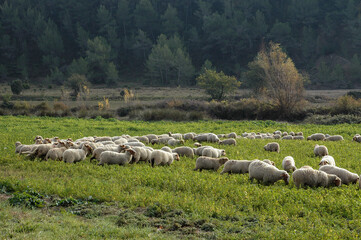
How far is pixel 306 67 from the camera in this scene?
86250mm

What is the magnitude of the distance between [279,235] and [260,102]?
24537mm

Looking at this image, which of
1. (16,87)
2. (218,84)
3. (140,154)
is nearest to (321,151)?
(140,154)

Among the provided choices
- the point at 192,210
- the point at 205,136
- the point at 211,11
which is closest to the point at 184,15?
the point at 211,11

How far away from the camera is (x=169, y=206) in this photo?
6.99 meters

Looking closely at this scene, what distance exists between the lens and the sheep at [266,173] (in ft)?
27.5

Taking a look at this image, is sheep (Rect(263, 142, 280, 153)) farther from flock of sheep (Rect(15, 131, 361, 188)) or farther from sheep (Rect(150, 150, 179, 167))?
sheep (Rect(150, 150, 179, 167))

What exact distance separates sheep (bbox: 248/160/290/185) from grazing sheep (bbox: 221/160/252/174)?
2.25 feet

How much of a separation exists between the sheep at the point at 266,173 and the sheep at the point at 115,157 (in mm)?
3726

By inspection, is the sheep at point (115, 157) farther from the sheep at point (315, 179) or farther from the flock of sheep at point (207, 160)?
the sheep at point (315, 179)

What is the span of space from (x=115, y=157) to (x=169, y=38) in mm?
88307

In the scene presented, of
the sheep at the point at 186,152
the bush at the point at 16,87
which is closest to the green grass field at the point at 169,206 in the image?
the sheep at the point at 186,152

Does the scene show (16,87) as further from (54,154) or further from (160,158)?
(160,158)

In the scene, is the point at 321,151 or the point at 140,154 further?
the point at 321,151

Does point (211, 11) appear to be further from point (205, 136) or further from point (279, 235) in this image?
point (279, 235)
